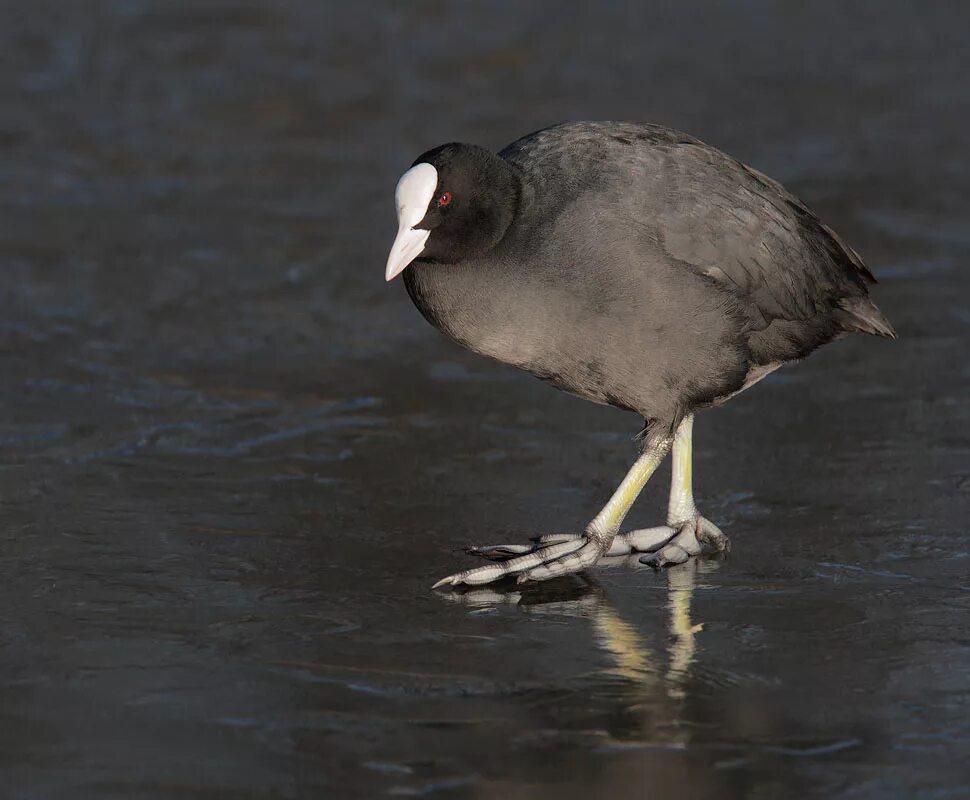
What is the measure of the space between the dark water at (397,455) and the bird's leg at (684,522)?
0.11 m

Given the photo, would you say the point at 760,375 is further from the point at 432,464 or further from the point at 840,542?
the point at 432,464

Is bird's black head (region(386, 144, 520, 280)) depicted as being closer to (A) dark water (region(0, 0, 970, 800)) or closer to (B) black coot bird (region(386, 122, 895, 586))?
(B) black coot bird (region(386, 122, 895, 586))

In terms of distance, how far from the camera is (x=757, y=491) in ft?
19.0

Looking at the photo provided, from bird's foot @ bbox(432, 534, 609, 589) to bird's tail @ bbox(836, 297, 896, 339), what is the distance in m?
1.26

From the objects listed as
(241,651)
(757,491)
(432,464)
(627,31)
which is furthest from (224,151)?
(241,651)

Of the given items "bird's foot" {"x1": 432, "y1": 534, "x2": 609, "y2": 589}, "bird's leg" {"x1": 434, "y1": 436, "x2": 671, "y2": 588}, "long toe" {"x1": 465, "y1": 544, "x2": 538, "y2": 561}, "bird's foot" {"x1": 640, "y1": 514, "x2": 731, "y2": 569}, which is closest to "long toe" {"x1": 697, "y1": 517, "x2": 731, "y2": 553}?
"bird's foot" {"x1": 640, "y1": 514, "x2": 731, "y2": 569}

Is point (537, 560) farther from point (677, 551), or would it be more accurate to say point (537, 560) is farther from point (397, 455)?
point (397, 455)

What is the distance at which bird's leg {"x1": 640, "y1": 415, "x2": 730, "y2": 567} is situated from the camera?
205 inches

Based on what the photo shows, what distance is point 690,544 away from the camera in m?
5.24

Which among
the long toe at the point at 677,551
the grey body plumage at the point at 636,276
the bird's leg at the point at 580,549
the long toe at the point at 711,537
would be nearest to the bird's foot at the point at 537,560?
the bird's leg at the point at 580,549

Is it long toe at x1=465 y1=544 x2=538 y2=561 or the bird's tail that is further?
the bird's tail

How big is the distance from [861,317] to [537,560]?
1527 millimetres

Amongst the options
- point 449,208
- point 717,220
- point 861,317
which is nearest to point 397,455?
point 449,208

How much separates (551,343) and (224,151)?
18.6 ft
